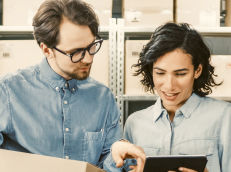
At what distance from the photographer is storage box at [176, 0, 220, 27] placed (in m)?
1.79

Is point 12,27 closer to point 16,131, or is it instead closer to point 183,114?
point 16,131

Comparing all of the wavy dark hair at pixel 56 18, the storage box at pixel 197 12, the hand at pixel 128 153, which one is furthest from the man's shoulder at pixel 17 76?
the storage box at pixel 197 12

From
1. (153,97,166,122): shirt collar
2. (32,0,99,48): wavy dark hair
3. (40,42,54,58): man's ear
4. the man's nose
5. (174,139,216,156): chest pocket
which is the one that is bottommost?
(174,139,216,156): chest pocket

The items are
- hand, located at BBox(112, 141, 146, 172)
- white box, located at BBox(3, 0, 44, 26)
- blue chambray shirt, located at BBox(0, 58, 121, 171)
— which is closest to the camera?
hand, located at BBox(112, 141, 146, 172)

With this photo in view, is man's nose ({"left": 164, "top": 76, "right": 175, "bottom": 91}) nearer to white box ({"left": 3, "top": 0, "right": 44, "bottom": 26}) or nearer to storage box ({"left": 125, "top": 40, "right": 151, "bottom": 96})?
storage box ({"left": 125, "top": 40, "right": 151, "bottom": 96})

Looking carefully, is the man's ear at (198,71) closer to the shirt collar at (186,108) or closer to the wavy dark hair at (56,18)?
the shirt collar at (186,108)


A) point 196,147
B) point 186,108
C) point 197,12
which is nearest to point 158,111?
point 186,108

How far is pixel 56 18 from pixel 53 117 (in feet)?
1.32

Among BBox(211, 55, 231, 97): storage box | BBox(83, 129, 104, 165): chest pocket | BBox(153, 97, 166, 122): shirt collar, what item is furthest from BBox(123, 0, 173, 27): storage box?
BBox(83, 129, 104, 165): chest pocket

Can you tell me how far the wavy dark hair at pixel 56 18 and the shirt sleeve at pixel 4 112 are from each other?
0.86 feet

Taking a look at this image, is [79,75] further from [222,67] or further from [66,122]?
[222,67]

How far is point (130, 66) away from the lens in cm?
182

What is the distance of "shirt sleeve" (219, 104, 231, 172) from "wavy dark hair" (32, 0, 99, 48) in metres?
0.67

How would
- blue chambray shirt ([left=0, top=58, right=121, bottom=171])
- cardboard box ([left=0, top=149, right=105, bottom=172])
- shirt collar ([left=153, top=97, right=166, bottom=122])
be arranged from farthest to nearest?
1. shirt collar ([left=153, top=97, right=166, bottom=122])
2. blue chambray shirt ([left=0, top=58, right=121, bottom=171])
3. cardboard box ([left=0, top=149, right=105, bottom=172])
